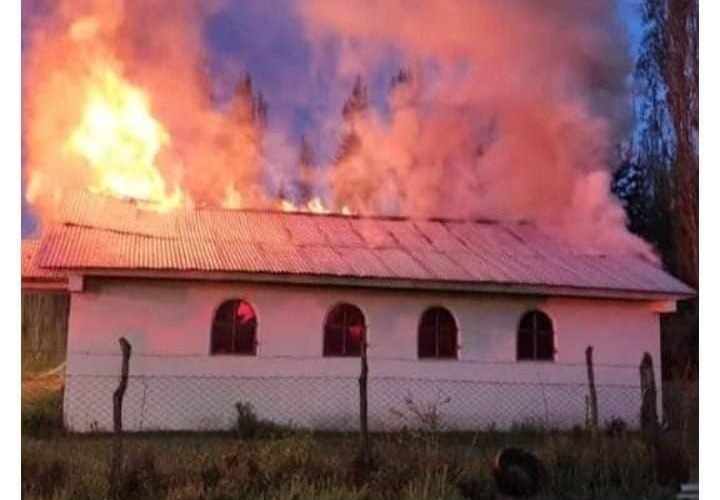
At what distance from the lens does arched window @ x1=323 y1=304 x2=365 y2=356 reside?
7094mm

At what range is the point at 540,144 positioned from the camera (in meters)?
7.16

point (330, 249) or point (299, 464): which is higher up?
point (330, 249)

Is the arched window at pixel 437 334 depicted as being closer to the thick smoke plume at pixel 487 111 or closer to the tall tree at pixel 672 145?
the thick smoke plume at pixel 487 111

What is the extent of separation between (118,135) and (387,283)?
197cm

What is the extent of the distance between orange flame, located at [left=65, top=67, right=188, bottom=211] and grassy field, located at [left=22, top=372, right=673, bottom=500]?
1263 mm

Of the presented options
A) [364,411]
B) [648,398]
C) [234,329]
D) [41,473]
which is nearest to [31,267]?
[41,473]

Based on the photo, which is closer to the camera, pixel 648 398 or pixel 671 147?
pixel 671 147

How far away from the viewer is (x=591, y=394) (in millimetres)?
7223

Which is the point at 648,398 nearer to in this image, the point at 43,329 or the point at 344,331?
the point at 344,331

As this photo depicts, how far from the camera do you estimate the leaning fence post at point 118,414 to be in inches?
249

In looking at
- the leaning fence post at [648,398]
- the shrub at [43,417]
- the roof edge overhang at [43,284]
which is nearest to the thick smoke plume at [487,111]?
the leaning fence post at [648,398]

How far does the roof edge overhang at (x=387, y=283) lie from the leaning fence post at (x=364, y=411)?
1.44 ft

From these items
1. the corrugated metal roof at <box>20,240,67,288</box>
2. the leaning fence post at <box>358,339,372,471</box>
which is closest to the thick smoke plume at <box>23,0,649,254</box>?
the corrugated metal roof at <box>20,240,67,288</box>

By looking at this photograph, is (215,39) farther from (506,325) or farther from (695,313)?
(695,313)
